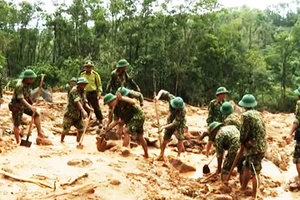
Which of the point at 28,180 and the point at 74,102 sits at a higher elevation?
the point at 74,102

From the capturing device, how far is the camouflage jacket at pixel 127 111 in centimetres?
827

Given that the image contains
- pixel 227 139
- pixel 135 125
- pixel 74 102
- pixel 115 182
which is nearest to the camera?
pixel 115 182

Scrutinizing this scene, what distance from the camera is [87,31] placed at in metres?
40.1

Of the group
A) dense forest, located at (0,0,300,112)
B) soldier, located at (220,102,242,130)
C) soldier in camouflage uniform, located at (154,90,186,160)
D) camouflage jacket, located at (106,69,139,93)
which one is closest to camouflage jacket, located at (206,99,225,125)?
soldier in camouflage uniform, located at (154,90,186,160)

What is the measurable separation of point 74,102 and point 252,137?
396 cm

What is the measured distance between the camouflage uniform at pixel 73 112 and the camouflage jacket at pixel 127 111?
3.74 ft

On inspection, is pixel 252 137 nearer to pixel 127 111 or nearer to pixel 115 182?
pixel 115 182

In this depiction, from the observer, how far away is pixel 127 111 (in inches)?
329

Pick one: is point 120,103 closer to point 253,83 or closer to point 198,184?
point 198,184

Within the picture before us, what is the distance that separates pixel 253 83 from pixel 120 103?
105 ft

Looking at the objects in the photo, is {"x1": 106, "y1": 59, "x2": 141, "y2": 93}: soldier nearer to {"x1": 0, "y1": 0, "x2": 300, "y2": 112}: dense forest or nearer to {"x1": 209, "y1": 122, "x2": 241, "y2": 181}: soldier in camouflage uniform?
{"x1": 209, "y1": 122, "x2": 241, "y2": 181}: soldier in camouflage uniform

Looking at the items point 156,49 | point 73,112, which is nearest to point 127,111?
point 73,112

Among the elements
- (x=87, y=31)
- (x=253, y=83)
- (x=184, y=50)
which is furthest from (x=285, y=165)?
(x=87, y=31)

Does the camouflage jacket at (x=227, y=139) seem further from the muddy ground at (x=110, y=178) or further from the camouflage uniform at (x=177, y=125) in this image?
the camouflage uniform at (x=177, y=125)
